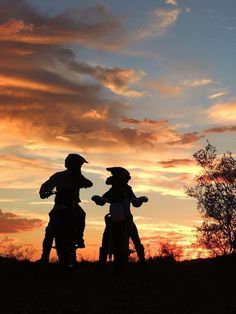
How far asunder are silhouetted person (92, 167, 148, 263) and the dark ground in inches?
24.7

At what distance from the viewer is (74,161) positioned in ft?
50.6

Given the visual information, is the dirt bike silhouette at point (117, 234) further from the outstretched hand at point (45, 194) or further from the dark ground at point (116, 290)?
the outstretched hand at point (45, 194)

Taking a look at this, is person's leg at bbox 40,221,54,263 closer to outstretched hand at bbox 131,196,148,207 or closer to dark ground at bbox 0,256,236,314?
dark ground at bbox 0,256,236,314

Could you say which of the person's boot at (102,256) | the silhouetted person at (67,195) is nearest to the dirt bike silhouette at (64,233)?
the silhouetted person at (67,195)

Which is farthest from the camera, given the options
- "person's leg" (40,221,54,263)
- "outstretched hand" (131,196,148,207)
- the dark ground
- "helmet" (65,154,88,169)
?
"outstretched hand" (131,196,148,207)

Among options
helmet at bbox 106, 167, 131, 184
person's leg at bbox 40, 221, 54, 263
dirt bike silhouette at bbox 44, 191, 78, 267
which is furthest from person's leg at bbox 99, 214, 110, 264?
person's leg at bbox 40, 221, 54, 263

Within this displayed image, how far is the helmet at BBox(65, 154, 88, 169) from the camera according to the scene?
1542cm

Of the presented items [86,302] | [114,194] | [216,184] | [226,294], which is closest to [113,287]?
[86,302]

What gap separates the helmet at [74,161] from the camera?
1542 centimetres

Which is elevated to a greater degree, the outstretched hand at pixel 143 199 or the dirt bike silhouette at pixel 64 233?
the outstretched hand at pixel 143 199

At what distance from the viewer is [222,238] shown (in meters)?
43.9

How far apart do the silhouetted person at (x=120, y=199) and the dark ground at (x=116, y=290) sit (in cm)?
63

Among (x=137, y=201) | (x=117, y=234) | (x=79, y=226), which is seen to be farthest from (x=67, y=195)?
(x=137, y=201)

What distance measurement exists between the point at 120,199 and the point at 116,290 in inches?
154
